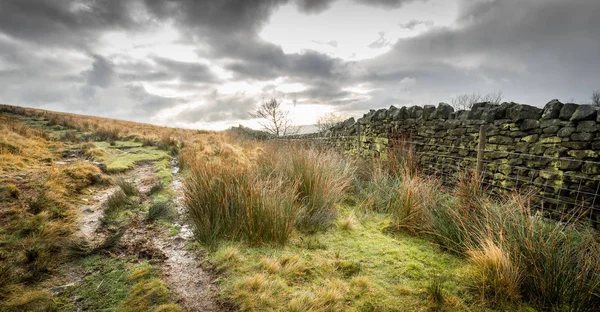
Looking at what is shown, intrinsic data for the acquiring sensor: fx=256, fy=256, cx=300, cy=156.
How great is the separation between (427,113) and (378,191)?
3778mm

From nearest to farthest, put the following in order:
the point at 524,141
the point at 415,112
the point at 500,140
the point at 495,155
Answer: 1. the point at 524,141
2. the point at 500,140
3. the point at 495,155
4. the point at 415,112

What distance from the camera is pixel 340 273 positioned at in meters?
2.41

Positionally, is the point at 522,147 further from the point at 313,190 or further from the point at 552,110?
the point at 313,190

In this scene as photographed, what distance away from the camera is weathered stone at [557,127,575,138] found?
4.12 meters

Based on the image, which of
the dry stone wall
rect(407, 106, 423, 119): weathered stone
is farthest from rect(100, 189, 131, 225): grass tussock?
rect(407, 106, 423, 119): weathered stone

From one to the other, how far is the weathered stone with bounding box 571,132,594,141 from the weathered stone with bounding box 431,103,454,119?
102 inches

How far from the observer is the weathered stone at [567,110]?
4.20 m

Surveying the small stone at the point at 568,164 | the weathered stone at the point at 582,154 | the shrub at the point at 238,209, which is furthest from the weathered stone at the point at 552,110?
the shrub at the point at 238,209

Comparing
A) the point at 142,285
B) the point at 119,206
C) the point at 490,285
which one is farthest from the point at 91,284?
the point at 490,285

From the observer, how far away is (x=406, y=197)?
352 cm

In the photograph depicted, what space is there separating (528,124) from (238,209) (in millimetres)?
5427

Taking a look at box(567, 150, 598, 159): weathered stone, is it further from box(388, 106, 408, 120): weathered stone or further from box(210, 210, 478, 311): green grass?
box(388, 106, 408, 120): weathered stone

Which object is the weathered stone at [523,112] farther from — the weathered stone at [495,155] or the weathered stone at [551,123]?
the weathered stone at [495,155]

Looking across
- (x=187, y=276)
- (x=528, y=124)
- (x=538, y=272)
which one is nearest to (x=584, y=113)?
(x=528, y=124)
